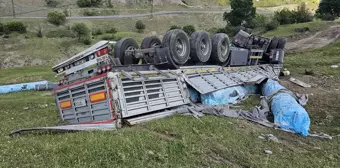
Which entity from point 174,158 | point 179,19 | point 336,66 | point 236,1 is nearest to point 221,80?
point 174,158

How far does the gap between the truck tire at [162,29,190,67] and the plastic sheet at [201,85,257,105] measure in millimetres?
1177

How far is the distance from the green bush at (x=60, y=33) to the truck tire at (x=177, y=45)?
29998 mm

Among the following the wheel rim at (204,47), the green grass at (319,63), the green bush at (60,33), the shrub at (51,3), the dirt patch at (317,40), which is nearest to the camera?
the wheel rim at (204,47)

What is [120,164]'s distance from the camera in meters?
3.91

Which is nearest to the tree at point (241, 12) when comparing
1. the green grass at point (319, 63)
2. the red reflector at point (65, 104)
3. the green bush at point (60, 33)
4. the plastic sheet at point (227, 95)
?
the green bush at point (60, 33)

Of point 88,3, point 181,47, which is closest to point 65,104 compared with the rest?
point 181,47

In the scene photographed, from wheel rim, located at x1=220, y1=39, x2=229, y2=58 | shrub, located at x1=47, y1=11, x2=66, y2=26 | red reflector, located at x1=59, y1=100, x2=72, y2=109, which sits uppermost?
shrub, located at x1=47, y1=11, x2=66, y2=26

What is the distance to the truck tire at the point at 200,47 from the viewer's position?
919 centimetres

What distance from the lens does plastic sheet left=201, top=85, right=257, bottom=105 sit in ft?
27.1

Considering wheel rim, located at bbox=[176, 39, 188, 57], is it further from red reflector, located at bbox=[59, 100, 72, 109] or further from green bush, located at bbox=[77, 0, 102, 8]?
green bush, located at bbox=[77, 0, 102, 8]

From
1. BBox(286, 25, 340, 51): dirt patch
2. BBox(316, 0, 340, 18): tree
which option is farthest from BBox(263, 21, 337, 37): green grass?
BBox(316, 0, 340, 18): tree

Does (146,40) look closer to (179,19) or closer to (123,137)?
(123,137)

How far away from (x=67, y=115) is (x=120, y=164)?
12.6ft

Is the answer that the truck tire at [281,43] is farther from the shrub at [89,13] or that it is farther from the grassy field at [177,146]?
the shrub at [89,13]
